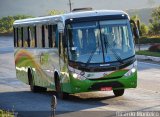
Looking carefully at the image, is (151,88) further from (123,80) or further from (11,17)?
(11,17)

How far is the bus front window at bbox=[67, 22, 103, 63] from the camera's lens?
66.2ft

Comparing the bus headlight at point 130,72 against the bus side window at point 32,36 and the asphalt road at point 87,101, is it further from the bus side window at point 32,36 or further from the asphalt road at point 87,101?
the bus side window at point 32,36

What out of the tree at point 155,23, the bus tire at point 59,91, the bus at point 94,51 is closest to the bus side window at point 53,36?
the bus at point 94,51

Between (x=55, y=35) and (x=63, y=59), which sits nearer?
(x=63, y=59)

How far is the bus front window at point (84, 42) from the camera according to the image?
20172mm

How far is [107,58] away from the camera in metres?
20.2

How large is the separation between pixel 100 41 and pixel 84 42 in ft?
1.62

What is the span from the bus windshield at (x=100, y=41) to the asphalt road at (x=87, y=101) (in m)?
1.37

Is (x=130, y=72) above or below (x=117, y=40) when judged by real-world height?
below

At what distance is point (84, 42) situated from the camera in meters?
20.4

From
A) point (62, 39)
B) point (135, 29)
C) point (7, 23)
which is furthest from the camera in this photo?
point (7, 23)

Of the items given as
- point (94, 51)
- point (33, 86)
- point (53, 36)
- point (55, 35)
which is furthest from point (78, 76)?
point (33, 86)

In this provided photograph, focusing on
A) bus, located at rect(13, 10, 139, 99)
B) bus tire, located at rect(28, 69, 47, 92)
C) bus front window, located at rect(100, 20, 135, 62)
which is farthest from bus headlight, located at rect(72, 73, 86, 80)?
bus tire, located at rect(28, 69, 47, 92)

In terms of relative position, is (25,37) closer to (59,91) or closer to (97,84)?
(59,91)
